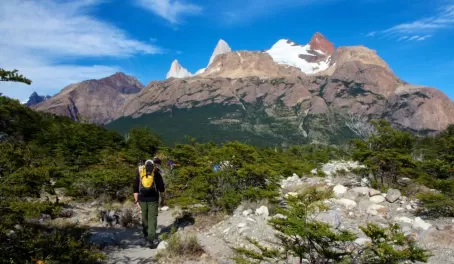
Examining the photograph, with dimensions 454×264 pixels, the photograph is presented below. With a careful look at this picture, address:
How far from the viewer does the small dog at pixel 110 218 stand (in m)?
10.5

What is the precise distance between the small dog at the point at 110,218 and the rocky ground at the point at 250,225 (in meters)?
0.08

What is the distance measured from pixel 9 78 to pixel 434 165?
574 inches

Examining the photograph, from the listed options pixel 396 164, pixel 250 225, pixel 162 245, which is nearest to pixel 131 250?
pixel 162 245

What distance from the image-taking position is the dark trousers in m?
8.16

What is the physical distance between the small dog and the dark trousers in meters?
2.41

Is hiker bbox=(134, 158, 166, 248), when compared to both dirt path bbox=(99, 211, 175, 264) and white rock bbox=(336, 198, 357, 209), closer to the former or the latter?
dirt path bbox=(99, 211, 175, 264)

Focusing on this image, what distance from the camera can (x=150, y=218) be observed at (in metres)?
8.31

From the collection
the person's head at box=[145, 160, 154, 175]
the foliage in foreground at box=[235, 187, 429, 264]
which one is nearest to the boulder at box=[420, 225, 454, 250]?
the foliage in foreground at box=[235, 187, 429, 264]

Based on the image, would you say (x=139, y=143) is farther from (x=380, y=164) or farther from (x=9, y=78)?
(x=9, y=78)

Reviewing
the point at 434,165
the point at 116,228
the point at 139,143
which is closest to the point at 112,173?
the point at 116,228

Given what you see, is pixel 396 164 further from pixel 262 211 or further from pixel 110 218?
pixel 110 218

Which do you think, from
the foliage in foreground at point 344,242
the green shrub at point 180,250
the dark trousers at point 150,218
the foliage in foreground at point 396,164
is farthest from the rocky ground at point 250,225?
the foliage in foreground at point 344,242

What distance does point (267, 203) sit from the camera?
37.5 feet

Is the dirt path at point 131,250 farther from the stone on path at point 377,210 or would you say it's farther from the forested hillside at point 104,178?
the stone on path at point 377,210
